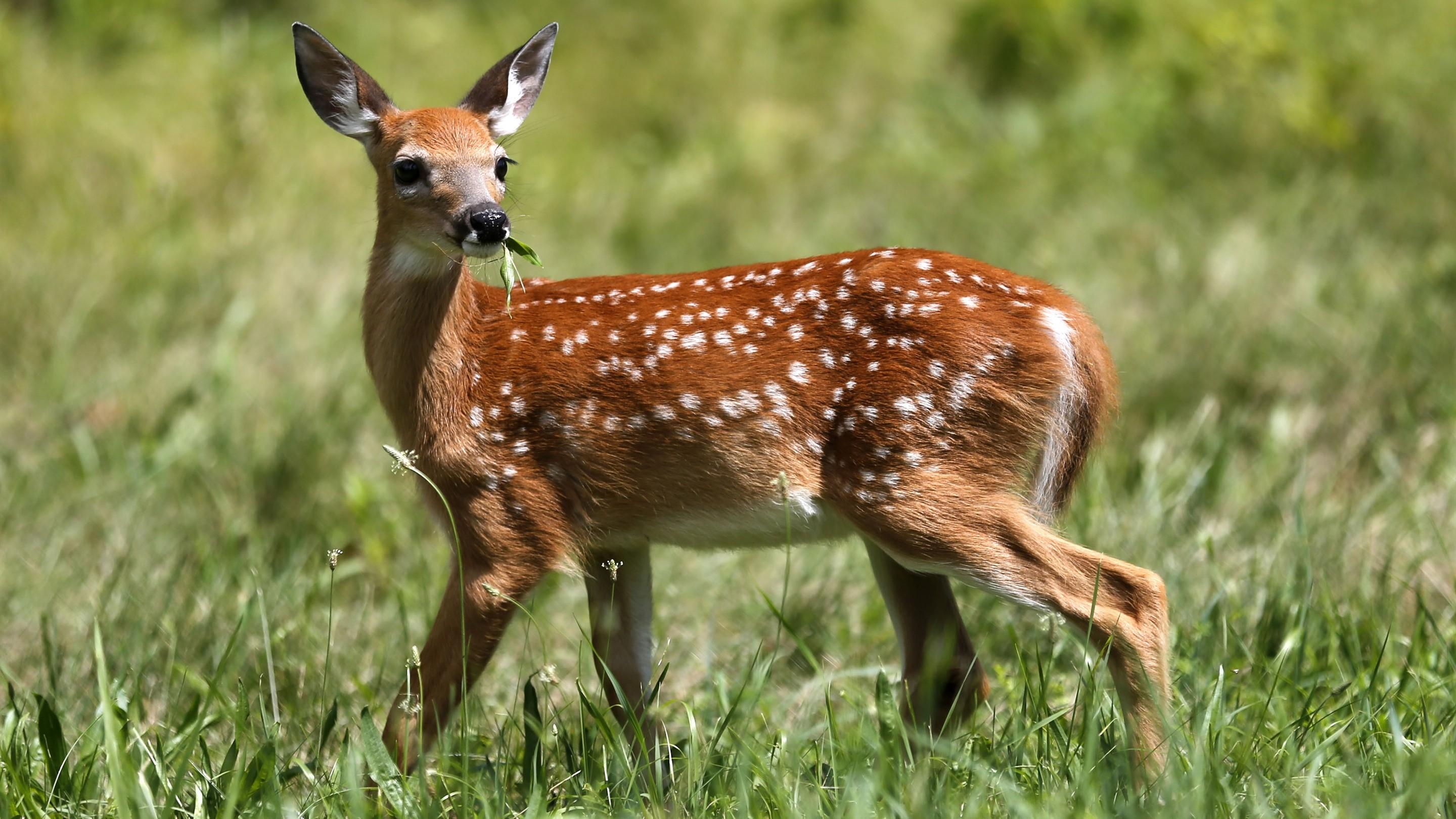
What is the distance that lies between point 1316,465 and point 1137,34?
6.05 m

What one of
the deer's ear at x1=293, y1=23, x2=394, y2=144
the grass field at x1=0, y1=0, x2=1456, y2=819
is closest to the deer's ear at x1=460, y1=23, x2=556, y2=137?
the deer's ear at x1=293, y1=23, x2=394, y2=144

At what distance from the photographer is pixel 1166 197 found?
8.78 meters

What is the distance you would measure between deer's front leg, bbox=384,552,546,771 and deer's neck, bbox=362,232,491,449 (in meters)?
0.42

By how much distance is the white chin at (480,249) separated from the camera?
11.8 ft

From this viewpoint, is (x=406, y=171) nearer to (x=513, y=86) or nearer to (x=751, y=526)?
(x=513, y=86)

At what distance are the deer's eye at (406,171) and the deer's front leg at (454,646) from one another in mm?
1025

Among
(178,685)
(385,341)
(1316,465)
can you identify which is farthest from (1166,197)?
(178,685)

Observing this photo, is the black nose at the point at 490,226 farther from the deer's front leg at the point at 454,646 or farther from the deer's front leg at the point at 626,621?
the deer's front leg at the point at 626,621

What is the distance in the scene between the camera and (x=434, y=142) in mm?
3834

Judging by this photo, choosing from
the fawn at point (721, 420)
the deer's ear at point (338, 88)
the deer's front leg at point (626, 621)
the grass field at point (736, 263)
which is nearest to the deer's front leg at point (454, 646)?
the fawn at point (721, 420)

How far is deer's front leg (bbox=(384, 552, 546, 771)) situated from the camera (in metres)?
3.65

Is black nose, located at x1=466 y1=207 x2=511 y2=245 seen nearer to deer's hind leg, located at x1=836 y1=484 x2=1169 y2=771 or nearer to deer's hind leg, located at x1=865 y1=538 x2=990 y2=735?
deer's hind leg, located at x1=836 y1=484 x2=1169 y2=771

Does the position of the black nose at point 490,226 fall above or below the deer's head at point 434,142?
below

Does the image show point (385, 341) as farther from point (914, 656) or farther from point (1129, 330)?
point (1129, 330)
